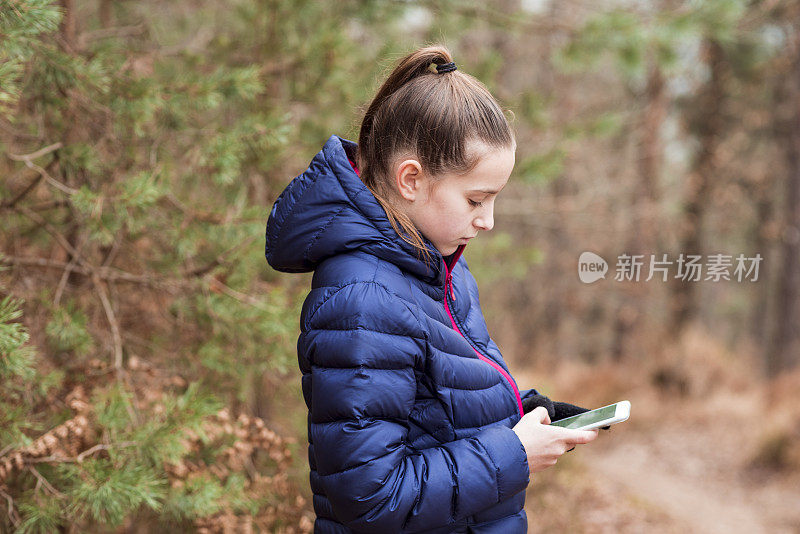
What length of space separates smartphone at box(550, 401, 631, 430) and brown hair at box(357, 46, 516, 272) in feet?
2.01

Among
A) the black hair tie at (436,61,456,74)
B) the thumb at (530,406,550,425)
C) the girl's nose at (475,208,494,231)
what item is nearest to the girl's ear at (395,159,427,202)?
the girl's nose at (475,208,494,231)

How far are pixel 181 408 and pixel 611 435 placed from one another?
704 centimetres

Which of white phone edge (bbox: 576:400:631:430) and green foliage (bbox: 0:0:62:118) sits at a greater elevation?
green foliage (bbox: 0:0:62:118)

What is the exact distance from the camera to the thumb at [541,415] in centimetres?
174

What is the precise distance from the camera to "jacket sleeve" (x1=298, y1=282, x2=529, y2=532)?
1462 millimetres

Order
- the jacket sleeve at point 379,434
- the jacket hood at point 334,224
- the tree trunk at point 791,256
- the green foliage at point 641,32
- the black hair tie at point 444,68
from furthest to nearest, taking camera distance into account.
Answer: the tree trunk at point 791,256 → the green foliage at point 641,32 → the black hair tie at point 444,68 → the jacket hood at point 334,224 → the jacket sleeve at point 379,434

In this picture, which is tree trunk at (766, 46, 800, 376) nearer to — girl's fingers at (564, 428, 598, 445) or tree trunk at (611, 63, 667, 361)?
tree trunk at (611, 63, 667, 361)

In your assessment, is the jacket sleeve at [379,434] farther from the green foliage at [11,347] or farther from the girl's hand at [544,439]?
the green foliage at [11,347]

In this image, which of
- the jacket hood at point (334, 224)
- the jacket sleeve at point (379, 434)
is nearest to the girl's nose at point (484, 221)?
the jacket hood at point (334, 224)

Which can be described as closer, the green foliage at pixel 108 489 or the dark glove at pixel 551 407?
the dark glove at pixel 551 407

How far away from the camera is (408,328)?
5.03ft

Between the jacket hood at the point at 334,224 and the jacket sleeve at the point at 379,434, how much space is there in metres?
0.13

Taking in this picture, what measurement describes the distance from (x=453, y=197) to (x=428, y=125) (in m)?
0.19

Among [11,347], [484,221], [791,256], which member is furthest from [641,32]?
[791,256]
